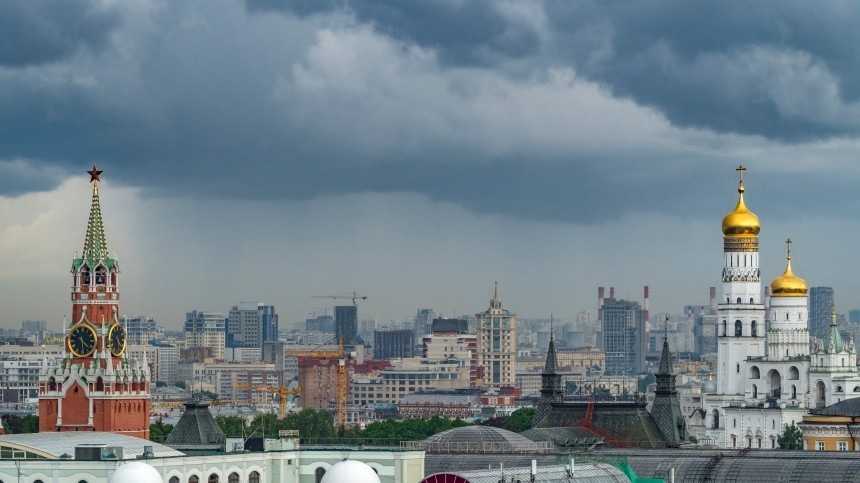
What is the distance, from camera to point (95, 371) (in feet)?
377

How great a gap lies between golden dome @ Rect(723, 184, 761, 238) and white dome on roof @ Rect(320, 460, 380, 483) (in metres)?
100

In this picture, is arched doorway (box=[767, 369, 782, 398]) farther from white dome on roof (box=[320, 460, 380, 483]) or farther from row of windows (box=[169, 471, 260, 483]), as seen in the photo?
white dome on roof (box=[320, 460, 380, 483])

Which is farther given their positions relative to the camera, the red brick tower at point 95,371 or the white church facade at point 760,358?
the white church facade at point 760,358

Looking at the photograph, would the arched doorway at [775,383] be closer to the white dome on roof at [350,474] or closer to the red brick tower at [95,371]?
the red brick tower at [95,371]

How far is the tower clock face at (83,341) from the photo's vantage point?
116 metres

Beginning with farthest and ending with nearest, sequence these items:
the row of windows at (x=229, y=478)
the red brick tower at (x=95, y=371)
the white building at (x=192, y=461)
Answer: the red brick tower at (x=95, y=371) < the row of windows at (x=229, y=478) < the white building at (x=192, y=461)

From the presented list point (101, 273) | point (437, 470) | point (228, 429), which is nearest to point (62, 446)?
point (437, 470)

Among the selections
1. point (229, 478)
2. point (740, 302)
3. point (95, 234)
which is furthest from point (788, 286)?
point (229, 478)

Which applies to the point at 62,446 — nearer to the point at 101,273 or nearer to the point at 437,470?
the point at 437,470

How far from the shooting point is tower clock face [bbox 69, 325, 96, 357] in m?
116

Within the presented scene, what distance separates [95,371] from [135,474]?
130ft

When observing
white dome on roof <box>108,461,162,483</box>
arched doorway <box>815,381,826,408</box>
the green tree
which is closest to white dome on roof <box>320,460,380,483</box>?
white dome on roof <box>108,461,162,483</box>

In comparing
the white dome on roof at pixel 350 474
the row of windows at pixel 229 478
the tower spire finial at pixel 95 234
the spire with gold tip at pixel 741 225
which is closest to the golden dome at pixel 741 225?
the spire with gold tip at pixel 741 225

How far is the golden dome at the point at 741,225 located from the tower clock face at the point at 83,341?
223ft
